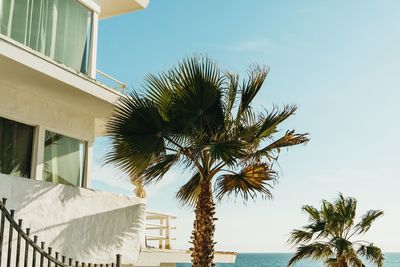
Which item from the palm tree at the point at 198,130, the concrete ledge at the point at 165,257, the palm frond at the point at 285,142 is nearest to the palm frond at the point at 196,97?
the palm tree at the point at 198,130

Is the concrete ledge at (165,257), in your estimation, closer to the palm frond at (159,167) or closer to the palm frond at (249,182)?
the palm frond at (159,167)

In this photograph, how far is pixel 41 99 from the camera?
11695 millimetres

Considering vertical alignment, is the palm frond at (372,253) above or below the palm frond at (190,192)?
below

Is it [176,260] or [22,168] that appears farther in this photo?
[176,260]

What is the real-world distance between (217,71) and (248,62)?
80 centimetres

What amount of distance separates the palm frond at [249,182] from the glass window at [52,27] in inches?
157

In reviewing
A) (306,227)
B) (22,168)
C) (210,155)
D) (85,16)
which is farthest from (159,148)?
(306,227)

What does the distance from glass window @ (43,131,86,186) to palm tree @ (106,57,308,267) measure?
1.15 m

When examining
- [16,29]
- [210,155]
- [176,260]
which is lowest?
[176,260]

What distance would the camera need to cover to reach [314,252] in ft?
61.6

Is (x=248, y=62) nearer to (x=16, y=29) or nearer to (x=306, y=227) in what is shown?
(x=16, y=29)

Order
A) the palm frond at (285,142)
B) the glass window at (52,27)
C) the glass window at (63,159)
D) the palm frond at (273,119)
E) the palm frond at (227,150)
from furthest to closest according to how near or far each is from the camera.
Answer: the palm frond at (285,142), the palm frond at (273,119), the glass window at (63,159), the palm frond at (227,150), the glass window at (52,27)

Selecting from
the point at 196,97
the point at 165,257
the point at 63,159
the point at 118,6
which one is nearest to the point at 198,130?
the point at 196,97

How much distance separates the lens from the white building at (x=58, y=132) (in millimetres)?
10164
